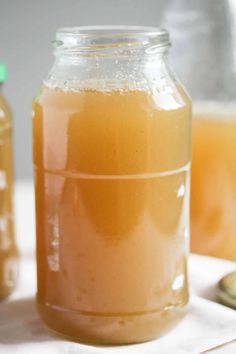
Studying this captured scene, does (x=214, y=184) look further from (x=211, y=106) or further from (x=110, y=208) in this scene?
(x=110, y=208)

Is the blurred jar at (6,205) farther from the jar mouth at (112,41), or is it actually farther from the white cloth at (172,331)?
the jar mouth at (112,41)

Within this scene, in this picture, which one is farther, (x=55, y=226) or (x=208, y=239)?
(x=208, y=239)

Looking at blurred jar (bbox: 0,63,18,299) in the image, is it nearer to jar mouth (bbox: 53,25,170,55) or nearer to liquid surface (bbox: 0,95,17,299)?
liquid surface (bbox: 0,95,17,299)

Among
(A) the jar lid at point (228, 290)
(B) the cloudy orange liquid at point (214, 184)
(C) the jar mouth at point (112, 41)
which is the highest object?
(C) the jar mouth at point (112, 41)

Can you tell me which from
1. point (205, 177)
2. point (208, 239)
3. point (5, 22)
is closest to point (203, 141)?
point (205, 177)

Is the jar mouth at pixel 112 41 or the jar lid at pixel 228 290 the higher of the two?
the jar mouth at pixel 112 41

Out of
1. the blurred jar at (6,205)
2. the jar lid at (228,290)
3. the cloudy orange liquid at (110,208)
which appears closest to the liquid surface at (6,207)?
the blurred jar at (6,205)

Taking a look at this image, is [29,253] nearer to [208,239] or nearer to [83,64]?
[208,239]

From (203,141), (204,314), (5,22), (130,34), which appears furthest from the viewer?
(5,22)
